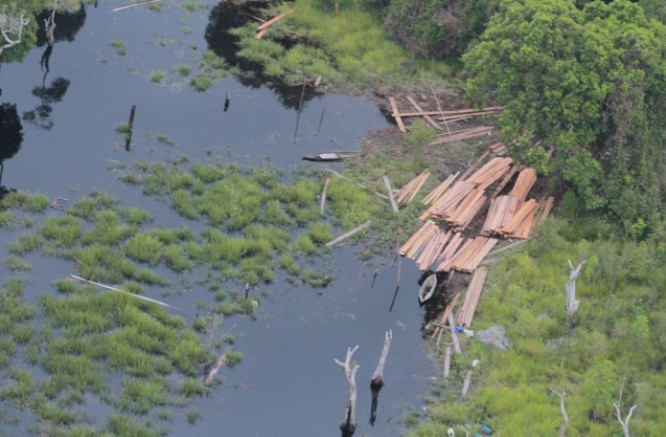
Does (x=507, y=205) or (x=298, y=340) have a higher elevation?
(x=507, y=205)

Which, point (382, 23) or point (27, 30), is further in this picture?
point (382, 23)

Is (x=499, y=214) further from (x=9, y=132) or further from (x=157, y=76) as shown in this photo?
(x=9, y=132)

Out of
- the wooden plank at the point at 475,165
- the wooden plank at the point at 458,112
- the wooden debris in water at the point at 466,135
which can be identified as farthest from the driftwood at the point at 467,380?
the wooden plank at the point at 458,112

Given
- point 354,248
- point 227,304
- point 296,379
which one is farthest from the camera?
point 354,248

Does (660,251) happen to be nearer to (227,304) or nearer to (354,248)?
(354,248)

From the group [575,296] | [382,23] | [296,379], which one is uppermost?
[382,23]

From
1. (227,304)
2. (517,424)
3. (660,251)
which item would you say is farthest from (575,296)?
(227,304)

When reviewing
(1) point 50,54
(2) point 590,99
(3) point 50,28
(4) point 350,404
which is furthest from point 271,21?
(4) point 350,404

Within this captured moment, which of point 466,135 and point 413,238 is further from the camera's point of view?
point 466,135
